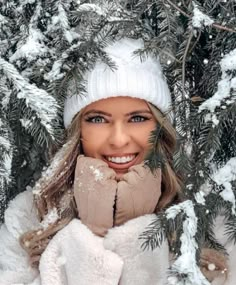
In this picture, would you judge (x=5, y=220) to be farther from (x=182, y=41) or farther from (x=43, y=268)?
(x=182, y=41)

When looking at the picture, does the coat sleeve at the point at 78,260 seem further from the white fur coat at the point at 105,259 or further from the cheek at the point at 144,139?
the cheek at the point at 144,139

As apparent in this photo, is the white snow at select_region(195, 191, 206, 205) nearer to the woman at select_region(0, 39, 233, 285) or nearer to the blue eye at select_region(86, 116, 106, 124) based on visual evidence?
the woman at select_region(0, 39, 233, 285)

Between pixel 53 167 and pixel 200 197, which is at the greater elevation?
pixel 200 197

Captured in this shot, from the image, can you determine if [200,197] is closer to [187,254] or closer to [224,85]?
[187,254]

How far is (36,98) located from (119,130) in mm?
293

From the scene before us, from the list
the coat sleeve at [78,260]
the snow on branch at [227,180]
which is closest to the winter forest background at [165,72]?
the snow on branch at [227,180]

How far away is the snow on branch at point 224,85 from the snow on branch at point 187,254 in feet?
0.78

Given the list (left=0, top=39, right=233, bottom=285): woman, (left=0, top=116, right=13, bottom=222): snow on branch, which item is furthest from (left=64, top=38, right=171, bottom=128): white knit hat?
(left=0, top=116, right=13, bottom=222): snow on branch

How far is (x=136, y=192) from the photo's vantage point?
83.4 inches

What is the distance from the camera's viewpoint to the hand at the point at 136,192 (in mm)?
2111

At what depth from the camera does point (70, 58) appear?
2.12m

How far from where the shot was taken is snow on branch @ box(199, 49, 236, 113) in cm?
177

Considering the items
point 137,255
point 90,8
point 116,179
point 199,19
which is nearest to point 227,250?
point 137,255

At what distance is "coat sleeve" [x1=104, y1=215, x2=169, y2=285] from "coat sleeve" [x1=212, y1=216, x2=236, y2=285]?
0.15 meters
